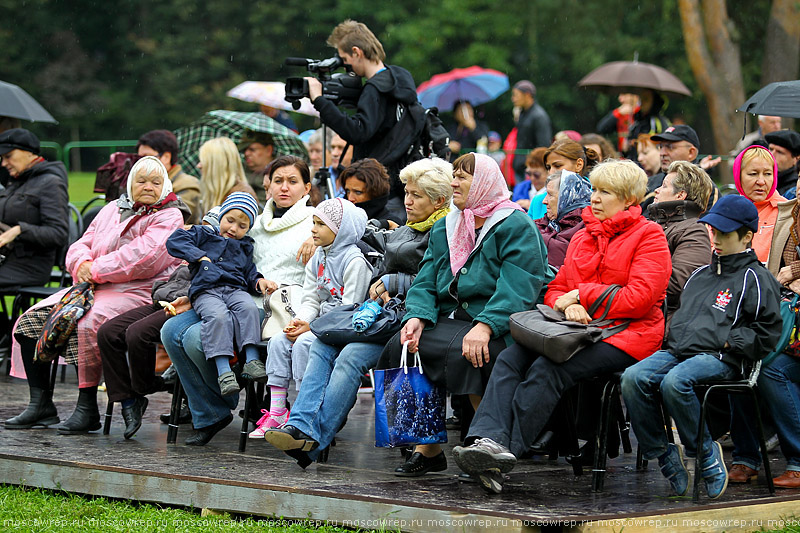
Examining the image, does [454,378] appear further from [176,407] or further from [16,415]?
[16,415]

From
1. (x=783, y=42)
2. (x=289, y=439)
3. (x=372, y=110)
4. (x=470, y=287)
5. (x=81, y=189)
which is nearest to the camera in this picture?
(x=289, y=439)

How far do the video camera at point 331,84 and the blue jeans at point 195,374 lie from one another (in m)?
2.04

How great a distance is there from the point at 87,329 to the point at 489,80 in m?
10.8

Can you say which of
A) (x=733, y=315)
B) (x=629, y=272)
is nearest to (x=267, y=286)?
(x=629, y=272)

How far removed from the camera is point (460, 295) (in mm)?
5402

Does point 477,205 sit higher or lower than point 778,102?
lower

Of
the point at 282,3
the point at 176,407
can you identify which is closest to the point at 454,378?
the point at 176,407

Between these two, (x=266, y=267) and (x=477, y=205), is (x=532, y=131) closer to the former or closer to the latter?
(x=266, y=267)

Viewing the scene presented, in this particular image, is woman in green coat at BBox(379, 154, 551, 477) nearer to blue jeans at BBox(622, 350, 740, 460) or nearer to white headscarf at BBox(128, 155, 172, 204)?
blue jeans at BBox(622, 350, 740, 460)

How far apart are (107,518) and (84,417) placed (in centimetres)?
162

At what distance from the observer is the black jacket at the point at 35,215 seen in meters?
8.13

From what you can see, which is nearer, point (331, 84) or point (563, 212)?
point (563, 212)

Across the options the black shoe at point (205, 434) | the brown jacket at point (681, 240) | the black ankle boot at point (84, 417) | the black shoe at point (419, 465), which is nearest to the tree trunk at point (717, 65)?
the brown jacket at point (681, 240)

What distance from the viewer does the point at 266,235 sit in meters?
6.52
